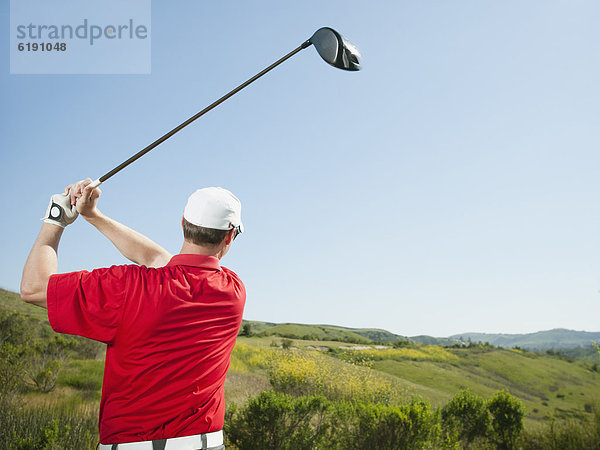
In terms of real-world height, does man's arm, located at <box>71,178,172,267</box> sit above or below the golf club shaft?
below

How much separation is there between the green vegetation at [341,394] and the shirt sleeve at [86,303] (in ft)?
10.9

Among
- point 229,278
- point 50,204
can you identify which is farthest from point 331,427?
point 50,204

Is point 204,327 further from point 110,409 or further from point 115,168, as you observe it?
point 115,168

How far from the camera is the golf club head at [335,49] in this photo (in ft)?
9.37

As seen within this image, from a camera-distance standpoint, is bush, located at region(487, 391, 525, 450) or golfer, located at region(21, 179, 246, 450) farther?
bush, located at region(487, 391, 525, 450)

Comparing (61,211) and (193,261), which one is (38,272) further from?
(193,261)

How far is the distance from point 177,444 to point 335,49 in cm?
242

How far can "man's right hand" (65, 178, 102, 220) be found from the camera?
1.97 m

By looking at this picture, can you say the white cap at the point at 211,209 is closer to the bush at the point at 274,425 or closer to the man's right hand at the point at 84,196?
the man's right hand at the point at 84,196

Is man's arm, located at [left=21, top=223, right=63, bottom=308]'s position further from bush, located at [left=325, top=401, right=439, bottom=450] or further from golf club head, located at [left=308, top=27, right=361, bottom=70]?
bush, located at [left=325, top=401, right=439, bottom=450]

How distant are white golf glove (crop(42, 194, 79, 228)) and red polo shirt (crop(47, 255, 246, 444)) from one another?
1.24ft

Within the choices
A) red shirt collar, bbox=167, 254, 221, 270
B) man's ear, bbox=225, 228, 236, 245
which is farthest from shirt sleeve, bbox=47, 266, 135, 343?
man's ear, bbox=225, 228, 236, 245

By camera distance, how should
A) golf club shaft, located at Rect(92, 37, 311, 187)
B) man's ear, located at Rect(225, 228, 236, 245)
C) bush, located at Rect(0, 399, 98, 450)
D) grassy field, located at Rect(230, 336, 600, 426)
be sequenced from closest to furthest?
man's ear, located at Rect(225, 228, 236, 245), golf club shaft, located at Rect(92, 37, 311, 187), bush, located at Rect(0, 399, 98, 450), grassy field, located at Rect(230, 336, 600, 426)

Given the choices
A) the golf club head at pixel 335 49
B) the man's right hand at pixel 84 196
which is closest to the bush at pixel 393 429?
the golf club head at pixel 335 49
